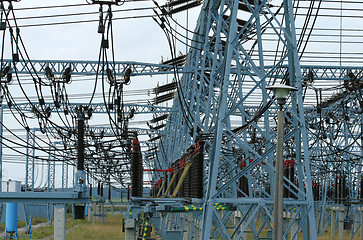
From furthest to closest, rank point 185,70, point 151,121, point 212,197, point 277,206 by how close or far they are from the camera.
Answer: point 151,121, point 185,70, point 212,197, point 277,206

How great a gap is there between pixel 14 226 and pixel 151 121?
1475 cm

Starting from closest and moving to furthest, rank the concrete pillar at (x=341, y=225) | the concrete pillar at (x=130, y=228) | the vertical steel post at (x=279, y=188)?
1. the vertical steel post at (x=279, y=188)
2. the concrete pillar at (x=130, y=228)
3. the concrete pillar at (x=341, y=225)

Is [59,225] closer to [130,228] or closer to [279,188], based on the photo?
[130,228]

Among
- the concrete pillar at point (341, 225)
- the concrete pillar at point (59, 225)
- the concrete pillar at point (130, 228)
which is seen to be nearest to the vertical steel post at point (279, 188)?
the concrete pillar at point (130, 228)

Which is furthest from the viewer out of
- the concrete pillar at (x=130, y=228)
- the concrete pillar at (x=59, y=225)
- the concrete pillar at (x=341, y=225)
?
the concrete pillar at (x=341, y=225)

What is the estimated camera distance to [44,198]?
50.8 feet

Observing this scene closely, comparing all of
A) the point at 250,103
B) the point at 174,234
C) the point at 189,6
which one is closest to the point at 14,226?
the point at 174,234

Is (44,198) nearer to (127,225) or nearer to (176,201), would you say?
(127,225)

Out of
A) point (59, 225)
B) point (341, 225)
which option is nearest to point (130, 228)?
point (59, 225)

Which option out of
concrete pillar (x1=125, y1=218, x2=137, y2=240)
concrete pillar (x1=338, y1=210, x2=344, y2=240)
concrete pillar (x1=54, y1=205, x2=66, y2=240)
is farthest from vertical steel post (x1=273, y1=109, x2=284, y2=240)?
concrete pillar (x1=338, y1=210, x2=344, y2=240)

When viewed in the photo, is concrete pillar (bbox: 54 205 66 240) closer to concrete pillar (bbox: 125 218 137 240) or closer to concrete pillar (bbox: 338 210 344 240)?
concrete pillar (bbox: 125 218 137 240)

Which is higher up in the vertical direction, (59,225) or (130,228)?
(130,228)

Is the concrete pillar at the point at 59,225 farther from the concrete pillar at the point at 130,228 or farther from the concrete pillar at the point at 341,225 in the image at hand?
the concrete pillar at the point at 341,225

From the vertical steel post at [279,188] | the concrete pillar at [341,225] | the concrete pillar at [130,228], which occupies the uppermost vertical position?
the vertical steel post at [279,188]
